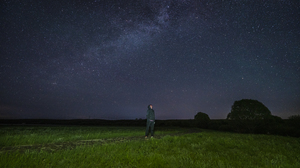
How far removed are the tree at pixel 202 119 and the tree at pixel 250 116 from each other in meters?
13.6

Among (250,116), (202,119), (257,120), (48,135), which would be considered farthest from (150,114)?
(202,119)

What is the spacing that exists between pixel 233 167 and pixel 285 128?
22.2 meters

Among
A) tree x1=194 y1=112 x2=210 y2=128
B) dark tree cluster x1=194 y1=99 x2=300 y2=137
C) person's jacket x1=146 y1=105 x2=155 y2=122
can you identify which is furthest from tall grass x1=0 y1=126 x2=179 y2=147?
tree x1=194 y1=112 x2=210 y2=128

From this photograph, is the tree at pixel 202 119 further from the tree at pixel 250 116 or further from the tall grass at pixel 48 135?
the tall grass at pixel 48 135

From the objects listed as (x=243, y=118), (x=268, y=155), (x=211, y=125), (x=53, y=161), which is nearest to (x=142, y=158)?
(x=53, y=161)

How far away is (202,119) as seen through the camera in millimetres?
35281

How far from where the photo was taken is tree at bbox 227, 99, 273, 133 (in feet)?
61.7

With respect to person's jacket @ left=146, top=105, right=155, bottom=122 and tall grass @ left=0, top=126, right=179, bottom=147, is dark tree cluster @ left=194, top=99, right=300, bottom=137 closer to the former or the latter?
tall grass @ left=0, top=126, right=179, bottom=147

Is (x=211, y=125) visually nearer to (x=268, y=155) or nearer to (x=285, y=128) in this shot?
(x=285, y=128)

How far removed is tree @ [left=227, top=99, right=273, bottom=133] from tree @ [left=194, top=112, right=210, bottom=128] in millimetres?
13606

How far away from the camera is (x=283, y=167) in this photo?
4.40m

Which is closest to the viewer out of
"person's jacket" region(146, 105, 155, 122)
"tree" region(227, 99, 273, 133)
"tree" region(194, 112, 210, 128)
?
"person's jacket" region(146, 105, 155, 122)

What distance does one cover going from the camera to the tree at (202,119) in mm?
35062

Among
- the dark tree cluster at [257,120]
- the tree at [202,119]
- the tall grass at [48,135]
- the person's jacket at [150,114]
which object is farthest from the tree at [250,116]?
the person's jacket at [150,114]
